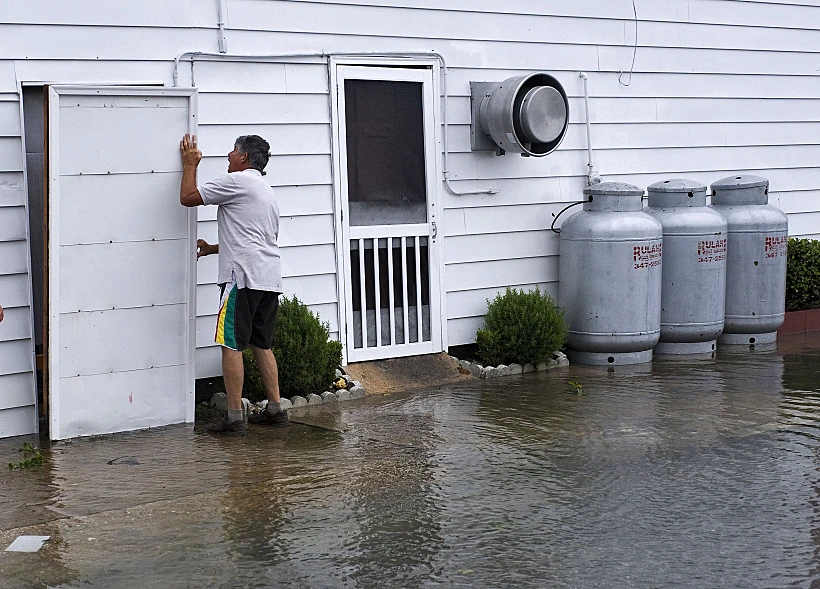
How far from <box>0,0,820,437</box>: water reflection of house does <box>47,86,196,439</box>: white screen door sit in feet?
0.04

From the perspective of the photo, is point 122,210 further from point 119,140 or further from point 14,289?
point 14,289

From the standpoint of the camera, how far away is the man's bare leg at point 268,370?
706 cm

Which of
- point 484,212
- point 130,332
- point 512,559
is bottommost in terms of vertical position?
point 512,559

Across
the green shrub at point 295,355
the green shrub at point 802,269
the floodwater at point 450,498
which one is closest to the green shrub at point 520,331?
the floodwater at point 450,498

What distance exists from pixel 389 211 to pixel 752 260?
3.57 meters

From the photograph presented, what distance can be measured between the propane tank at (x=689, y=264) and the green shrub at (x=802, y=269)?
4.96ft

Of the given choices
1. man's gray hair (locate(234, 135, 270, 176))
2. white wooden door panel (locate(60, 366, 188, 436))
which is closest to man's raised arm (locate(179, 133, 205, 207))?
man's gray hair (locate(234, 135, 270, 176))

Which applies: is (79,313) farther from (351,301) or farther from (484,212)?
(484,212)

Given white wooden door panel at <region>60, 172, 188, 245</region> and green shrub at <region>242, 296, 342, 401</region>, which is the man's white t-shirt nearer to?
white wooden door panel at <region>60, 172, 188, 245</region>

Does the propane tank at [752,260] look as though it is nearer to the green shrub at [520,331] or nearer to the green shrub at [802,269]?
the green shrub at [802,269]

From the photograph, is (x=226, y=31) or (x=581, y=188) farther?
(x=581, y=188)

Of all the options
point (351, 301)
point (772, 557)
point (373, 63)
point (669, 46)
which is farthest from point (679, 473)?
point (669, 46)

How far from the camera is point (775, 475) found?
5.77 metres

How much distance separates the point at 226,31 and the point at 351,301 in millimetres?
2200
